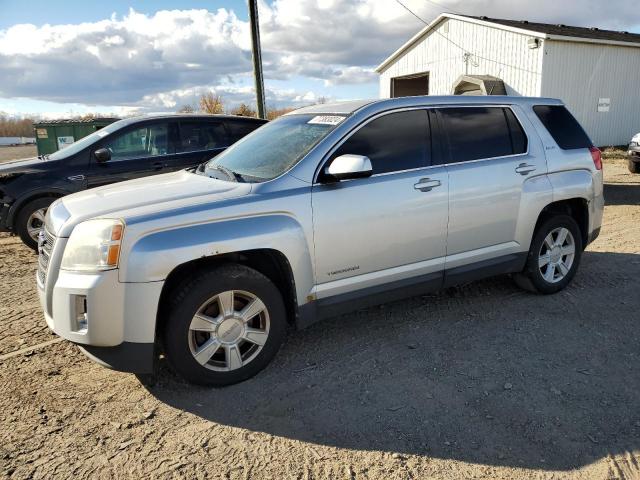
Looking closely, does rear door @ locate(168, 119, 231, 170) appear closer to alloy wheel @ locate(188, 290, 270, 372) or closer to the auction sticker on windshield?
the auction sticker on windshield

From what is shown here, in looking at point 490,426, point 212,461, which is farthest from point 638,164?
point 212,461

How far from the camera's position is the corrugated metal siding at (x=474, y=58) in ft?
60.8

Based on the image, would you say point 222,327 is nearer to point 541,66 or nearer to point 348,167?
point 348,167

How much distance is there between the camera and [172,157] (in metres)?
7.34

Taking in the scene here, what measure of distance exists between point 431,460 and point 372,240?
155 cm

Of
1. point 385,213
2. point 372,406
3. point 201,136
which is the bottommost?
point 372,406

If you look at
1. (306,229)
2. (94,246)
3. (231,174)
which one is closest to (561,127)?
(306,229)

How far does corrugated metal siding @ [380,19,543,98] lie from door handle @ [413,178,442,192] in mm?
13637

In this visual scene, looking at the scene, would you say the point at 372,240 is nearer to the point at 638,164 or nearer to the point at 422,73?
the point at 638,164

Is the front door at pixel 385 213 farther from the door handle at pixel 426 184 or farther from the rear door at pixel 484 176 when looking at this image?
the rear door at pixel 484 176

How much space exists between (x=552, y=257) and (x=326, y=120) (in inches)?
101

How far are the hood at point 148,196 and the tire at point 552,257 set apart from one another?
110 inches

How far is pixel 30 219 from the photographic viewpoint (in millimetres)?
6754

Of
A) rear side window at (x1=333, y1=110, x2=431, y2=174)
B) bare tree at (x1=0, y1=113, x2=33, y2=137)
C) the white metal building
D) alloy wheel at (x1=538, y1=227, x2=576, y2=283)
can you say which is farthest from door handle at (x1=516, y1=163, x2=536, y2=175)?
bare tree at (x1=0, y1=113, x2=33, y2=137)
